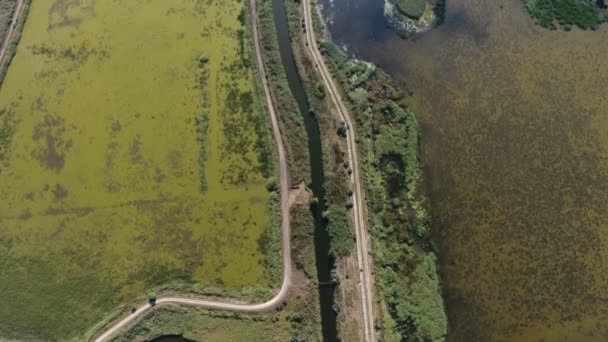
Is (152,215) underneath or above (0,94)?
underneath

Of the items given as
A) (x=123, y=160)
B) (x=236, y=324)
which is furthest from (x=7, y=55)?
(x=236, y=324)

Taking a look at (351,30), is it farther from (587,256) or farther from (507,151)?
(587,256)

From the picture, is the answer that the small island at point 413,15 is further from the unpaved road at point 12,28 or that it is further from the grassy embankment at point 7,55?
the unpaved road at point 12,28

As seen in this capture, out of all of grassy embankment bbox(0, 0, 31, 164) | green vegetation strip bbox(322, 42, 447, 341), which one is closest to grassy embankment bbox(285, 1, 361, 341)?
green vegetation strip bbox(322, 42, 447, 341)

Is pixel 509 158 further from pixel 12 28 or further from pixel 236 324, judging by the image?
pixel 12 28

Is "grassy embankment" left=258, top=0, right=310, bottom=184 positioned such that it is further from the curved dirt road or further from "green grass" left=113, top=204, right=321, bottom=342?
"green grass" left=113, top=204, right=321, bottom=342

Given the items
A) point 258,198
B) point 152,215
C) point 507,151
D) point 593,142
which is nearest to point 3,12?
point 152,215

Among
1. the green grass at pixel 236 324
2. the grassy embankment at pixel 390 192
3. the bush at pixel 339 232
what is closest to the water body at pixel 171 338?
the green grass at pixel 236 324
